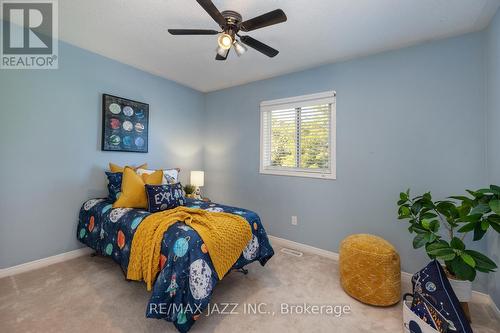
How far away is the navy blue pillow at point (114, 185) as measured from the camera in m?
2.62

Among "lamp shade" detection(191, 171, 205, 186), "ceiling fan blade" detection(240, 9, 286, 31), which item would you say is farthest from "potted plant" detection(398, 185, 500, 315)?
"lamp shade" detection(191, 171, 205, 186)

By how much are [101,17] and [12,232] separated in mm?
2313

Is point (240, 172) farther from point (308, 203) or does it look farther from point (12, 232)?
point (12, 232)

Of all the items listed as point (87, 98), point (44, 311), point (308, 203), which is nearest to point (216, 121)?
point (87, 98)

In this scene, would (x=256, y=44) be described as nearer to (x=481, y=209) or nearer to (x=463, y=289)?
(x=481, y=209)

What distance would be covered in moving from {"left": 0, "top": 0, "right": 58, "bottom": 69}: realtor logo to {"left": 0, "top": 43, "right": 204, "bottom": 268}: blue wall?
9 cm

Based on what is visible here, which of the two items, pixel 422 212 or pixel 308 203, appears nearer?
pixel 422 212

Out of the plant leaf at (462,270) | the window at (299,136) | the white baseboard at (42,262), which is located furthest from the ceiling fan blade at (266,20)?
the white baseboard at (42,262)

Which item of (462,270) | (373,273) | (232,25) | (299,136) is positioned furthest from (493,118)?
(232,25)

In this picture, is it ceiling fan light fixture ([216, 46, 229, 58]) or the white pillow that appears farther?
the white pillow

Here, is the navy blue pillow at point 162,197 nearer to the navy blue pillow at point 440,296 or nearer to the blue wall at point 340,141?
the blue wall at point 340,141

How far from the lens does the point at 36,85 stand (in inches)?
93.0

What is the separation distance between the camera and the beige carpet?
1.62 meters

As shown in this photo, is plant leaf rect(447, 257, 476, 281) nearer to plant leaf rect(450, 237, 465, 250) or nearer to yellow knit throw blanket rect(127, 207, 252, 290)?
plant leaf rect(450, 237, 465, 250)
